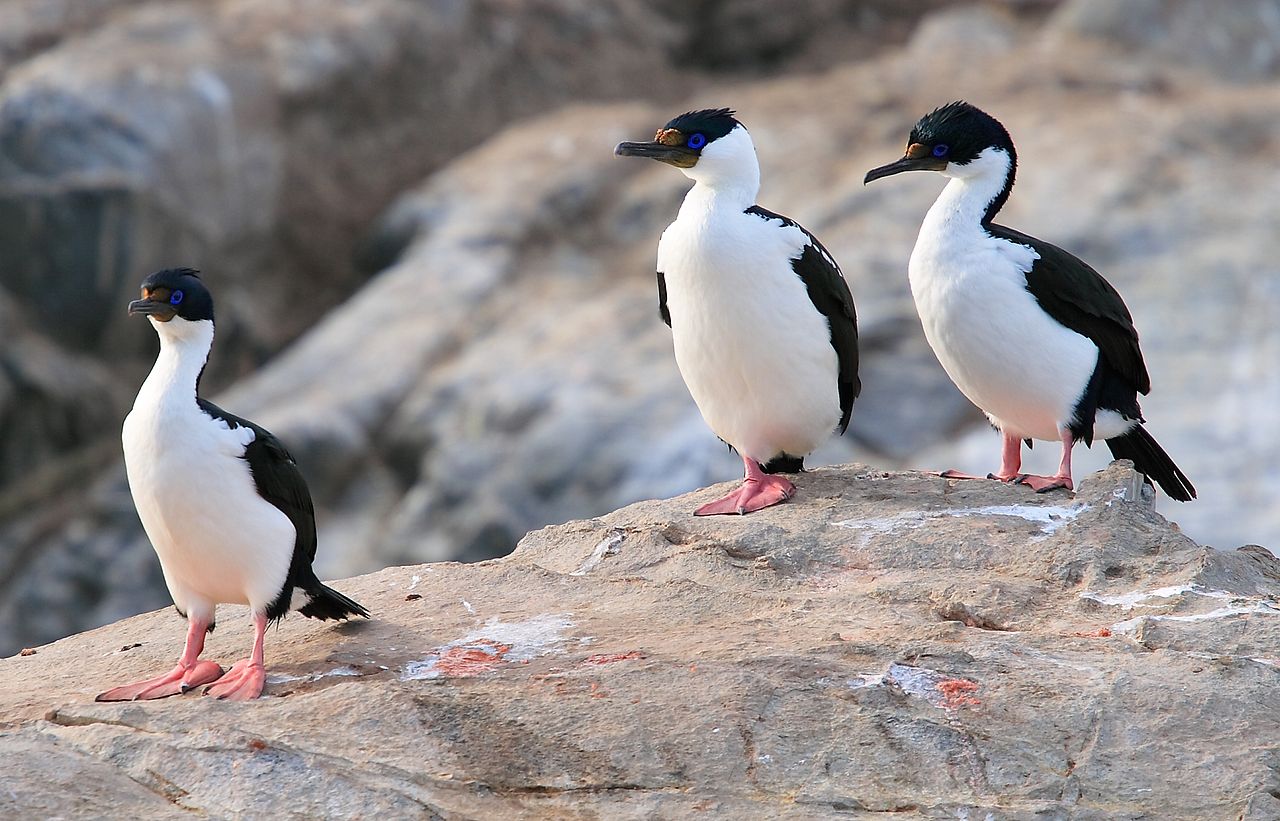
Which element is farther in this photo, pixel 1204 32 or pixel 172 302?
pixel 1204 32

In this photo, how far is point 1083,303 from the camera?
7.43 meters

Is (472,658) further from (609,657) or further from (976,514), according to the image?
(976,514)

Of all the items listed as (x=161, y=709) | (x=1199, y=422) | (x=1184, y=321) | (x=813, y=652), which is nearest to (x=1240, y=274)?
(x=1184, y=321)

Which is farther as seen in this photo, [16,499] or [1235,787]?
[16,499]

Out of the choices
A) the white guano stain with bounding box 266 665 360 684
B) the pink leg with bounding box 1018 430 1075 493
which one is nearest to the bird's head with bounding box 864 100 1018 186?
the pink leg with bounding box 1018 430 1075 493

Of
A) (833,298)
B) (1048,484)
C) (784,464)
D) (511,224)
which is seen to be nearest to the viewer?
(1048,484)

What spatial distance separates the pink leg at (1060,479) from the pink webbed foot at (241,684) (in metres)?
3.47

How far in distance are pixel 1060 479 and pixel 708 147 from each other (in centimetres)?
212

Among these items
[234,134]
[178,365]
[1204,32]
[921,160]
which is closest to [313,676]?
[178,365]

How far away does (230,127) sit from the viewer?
60.4 feet

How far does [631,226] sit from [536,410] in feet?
11.0

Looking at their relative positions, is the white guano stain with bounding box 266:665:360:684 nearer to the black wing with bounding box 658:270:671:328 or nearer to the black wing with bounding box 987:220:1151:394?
the black wing with bounding box 658:270:671:328

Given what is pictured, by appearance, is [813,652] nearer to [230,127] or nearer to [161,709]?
[161,709]

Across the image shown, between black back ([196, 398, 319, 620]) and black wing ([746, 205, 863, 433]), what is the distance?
2.41 m
